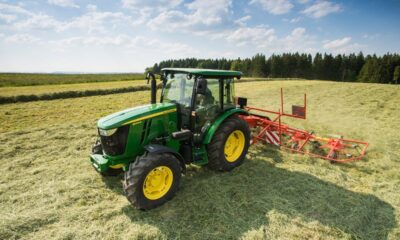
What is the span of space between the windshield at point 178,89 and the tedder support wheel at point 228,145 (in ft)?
3.12

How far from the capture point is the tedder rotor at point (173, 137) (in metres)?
4.23

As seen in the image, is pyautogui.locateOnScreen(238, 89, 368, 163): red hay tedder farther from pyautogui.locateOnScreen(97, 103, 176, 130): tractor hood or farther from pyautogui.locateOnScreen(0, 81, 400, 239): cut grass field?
pyautogui.locateOnScreen(97, 103, 176, 130): tractor hood

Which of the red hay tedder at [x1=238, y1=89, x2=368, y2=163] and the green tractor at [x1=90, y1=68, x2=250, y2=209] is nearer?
the green tractor at [x1=90, y1=68, x2=250, y2=209]

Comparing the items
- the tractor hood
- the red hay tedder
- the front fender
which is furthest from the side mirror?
the red hay tedder

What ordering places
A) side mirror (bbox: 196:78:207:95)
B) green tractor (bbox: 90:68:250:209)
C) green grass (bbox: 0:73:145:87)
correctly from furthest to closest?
green grass (bbox: 0:73:145:87)
side mirror (bbox: 196:78:207:95)
green tractor (bbox: 90:68:250:209)

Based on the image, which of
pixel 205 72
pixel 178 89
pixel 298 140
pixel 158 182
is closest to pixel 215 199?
pixel 158 182

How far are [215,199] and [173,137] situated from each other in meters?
1.32

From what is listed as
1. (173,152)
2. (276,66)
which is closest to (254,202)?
(173,152)

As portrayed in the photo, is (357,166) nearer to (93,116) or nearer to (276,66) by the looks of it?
(93,116)

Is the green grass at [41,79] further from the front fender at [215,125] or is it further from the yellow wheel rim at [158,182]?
the yellow wheel rim at [158,182]

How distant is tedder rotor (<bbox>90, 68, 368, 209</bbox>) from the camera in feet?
13.9

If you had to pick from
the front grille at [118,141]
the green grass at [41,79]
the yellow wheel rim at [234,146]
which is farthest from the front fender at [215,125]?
the green grass at [41,79]

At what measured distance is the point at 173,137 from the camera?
480 cm

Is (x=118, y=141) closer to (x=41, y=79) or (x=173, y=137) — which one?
(x=173, y=137)
